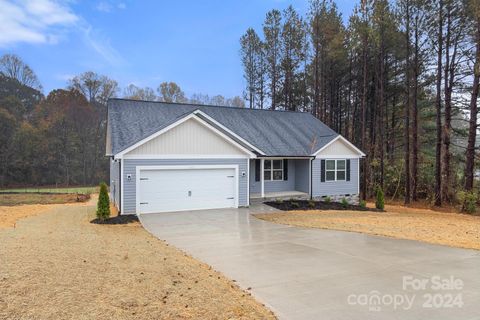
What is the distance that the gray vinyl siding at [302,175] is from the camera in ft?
60.2

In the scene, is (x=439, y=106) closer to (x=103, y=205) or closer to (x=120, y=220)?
(x=120, y=220)

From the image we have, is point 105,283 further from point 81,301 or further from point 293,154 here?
point 293,154

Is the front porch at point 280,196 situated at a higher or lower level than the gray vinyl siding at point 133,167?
lower

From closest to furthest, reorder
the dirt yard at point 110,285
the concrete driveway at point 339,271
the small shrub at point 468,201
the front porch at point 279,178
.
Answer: the dirt yard at point 110,285, the concrete driveway at point 339,271, the front porch at point 279,178, the small shrub at point 468,201

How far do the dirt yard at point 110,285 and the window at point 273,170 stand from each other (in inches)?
434

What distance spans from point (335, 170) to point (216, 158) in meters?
7.73

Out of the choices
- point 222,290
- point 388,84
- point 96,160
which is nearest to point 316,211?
point 222,290

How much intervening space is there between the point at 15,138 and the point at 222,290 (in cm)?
4017

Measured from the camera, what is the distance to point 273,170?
1844 cm

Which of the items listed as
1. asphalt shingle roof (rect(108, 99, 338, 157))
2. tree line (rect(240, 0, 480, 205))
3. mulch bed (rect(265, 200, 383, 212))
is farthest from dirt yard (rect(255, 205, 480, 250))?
tree line (rect(240, 0, 480, 205))

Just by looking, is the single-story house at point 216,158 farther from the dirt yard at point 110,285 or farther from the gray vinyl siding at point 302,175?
the dirt yard at point 110,285

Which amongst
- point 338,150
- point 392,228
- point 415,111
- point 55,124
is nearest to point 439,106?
point 415,111

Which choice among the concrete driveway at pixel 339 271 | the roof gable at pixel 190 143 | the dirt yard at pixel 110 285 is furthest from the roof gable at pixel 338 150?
the dirt yard at pixel 110 285

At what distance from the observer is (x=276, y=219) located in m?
12.5
